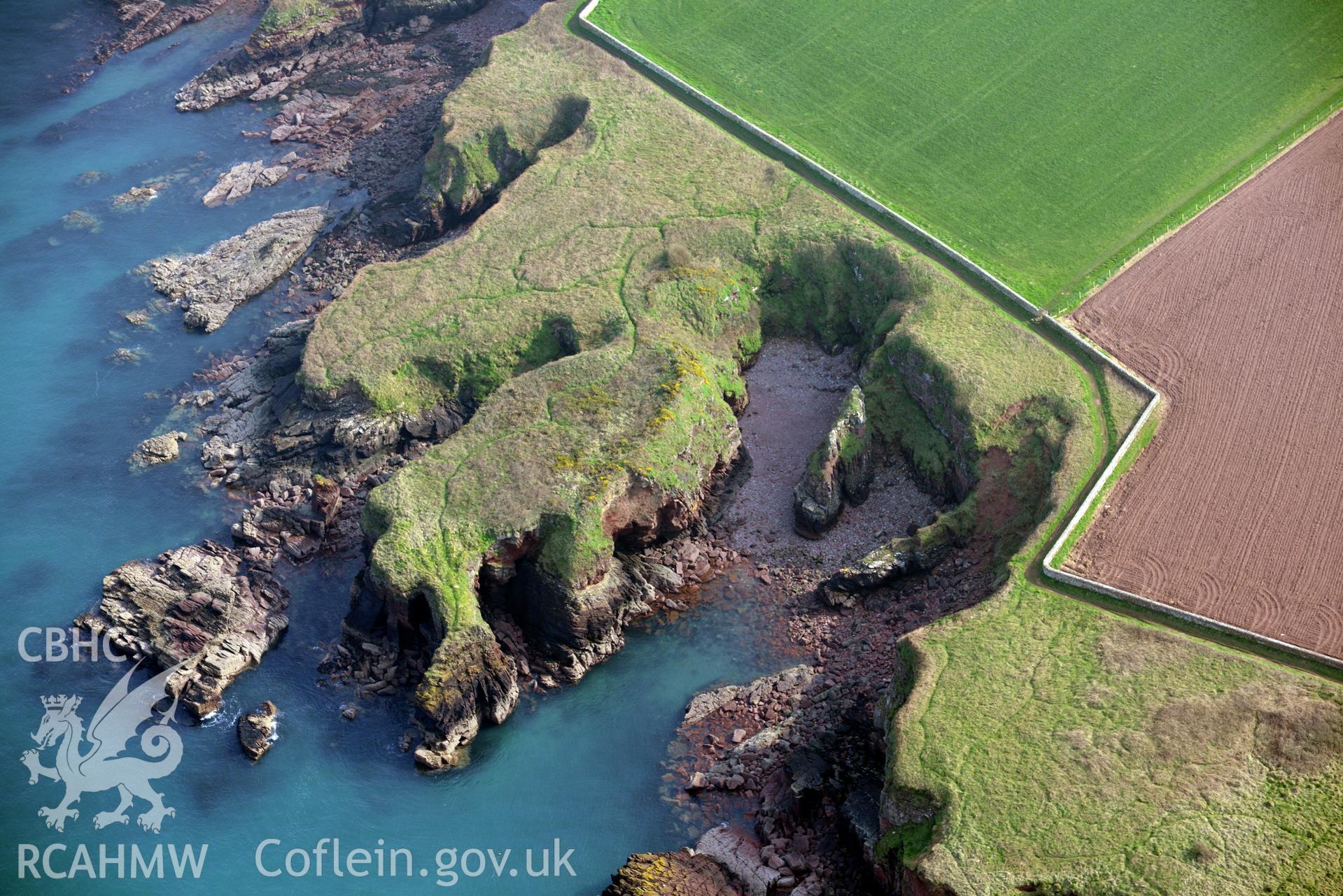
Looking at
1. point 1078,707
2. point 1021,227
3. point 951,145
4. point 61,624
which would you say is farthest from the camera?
point 951,145

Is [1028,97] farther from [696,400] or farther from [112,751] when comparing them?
[112,751]

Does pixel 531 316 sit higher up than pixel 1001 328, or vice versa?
pixel 1001 328

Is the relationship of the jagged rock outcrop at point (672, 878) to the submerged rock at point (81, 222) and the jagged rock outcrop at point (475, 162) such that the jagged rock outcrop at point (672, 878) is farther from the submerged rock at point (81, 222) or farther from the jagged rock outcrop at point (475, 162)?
the submerged rock at point (81, 222)

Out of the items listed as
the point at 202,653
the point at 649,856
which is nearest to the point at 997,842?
the point at 649,856

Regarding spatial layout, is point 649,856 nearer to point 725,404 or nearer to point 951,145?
point 725,404

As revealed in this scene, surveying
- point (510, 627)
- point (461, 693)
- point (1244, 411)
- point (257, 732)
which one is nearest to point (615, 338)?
point (510, 627)

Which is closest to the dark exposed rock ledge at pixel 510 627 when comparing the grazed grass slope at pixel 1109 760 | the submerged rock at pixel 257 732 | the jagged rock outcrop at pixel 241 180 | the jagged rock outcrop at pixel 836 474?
the submerged rock at pixel 257 732
